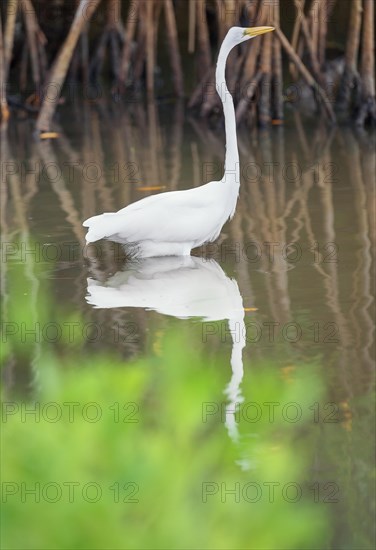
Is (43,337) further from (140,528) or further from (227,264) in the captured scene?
(140,528)

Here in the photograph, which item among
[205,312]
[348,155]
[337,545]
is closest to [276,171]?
[348,155]

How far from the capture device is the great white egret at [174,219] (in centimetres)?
460

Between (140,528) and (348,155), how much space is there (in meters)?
7.13

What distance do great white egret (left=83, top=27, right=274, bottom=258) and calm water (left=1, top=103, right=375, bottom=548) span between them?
99mm

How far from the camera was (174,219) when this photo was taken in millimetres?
4672

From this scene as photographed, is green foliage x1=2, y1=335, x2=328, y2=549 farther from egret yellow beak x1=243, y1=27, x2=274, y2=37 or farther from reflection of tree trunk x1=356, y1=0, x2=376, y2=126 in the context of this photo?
reflection of tree trunk x1=356, y1=0, x2=376, y2=126

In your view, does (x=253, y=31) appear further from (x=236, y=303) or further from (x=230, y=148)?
(x=236, y=303)

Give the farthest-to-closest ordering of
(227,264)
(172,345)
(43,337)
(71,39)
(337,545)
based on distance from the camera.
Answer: (71,39) → (227,264) → (43,337) → (337,545) → (172,345)

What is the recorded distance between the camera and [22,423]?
2.04ft

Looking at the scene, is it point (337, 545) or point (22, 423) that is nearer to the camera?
point (22, 423)

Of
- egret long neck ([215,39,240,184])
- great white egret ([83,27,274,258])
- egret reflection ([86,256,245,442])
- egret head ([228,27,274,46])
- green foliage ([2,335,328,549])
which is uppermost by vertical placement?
egret head ([228,27,274,46])

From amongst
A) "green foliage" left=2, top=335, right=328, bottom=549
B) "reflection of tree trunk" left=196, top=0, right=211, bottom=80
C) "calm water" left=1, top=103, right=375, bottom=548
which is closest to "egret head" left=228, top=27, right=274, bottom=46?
"calm water" left=1, top=103, right=375, bottom=548

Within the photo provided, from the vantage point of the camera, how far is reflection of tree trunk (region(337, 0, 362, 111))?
916 cm

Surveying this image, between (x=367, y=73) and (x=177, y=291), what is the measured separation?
527cm
